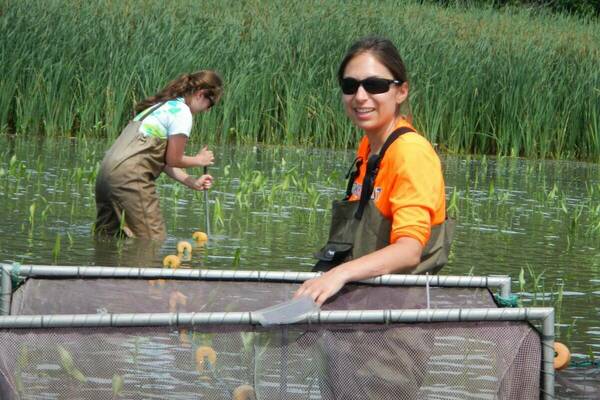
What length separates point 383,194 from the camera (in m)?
4.45

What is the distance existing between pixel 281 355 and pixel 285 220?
7682 millimetres

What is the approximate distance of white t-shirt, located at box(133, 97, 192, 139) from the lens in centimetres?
1016

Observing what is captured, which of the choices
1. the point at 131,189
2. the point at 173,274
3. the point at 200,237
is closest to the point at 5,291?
the point at 173,274

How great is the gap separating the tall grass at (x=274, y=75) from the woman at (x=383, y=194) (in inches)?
493

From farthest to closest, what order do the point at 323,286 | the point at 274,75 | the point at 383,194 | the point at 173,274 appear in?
the point at 274,75, the point at 173,274, the point at 383,194, the point at 323,286

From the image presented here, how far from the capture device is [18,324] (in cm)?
364

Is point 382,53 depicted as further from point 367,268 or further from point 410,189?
point 367,268

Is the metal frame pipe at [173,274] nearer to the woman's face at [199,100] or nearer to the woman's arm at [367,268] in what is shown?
the woman's arm at [367,268]

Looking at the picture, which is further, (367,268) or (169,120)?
(169,120)

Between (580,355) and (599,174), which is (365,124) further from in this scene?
(599,174)

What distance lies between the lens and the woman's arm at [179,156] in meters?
10.2

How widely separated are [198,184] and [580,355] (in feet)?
14.0

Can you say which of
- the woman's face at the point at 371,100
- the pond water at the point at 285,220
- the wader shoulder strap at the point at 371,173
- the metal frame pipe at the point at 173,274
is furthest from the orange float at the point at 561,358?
the pond water at the point at 285,220

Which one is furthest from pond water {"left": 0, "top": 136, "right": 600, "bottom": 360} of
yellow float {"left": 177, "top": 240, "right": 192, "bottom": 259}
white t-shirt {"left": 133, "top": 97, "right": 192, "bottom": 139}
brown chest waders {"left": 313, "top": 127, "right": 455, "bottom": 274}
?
brown chest waders {"left": 313, "top": 127, "right": 455, "bottom": 274}
